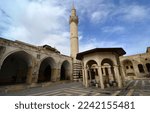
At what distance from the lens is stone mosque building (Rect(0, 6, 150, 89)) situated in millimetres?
10332

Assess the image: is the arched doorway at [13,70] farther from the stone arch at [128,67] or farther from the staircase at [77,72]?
the stone arch at [128,67]

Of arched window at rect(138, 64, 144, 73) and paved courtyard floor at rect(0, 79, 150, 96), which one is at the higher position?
arched window at rect(138, 64, 144, 73)

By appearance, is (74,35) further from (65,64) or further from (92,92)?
(92,92)

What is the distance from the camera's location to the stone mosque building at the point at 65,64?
10.3m

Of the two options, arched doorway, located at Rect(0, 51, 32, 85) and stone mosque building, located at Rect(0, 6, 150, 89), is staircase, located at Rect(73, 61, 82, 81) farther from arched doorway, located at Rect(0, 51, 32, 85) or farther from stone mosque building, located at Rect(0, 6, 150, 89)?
arched doorway, located at Rect(0, 51, 32, 85)

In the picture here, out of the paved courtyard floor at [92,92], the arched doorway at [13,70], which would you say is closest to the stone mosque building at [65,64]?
the arched doorway at [13,70]

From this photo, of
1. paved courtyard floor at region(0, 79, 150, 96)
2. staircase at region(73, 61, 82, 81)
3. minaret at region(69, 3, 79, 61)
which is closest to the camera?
paved courtyard floor at region(0, 79, 150, 96)

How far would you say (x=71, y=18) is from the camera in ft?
82.2

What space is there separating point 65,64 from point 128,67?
18.1m

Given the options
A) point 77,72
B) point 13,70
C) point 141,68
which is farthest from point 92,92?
point 141,68

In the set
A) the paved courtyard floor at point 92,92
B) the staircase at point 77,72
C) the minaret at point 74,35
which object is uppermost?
the minaret at point 74,35

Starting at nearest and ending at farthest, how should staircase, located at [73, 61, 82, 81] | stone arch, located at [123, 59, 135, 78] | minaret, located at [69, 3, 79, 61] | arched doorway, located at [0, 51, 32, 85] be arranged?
arched doorway, located at [0, 51, 32, 85] < staircase, located at [73, 61, 82, 81] < minaret, located at [69, 3, 79, 61] < stone arch, located at [123, 59, 135, 78]

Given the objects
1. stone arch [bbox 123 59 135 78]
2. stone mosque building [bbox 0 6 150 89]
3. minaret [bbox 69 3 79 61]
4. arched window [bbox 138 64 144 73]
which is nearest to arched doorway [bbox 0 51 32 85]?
stone mosque building [bbox 0 6 150 89]

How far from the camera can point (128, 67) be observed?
90.2ft
